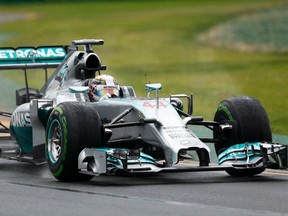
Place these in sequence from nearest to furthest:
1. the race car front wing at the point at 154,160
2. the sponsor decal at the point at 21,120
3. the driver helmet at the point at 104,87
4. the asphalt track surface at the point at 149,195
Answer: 1. the asphalt track surface at the point at 149,195
2. the race car front wing at the point at 154,160
3. the driver helmet at the point at 104,87
4. the sponsor decal at the point at 21,120

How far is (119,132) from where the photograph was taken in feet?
53.3

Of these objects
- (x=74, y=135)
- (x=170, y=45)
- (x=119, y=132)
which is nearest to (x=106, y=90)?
(x=119, y=132)

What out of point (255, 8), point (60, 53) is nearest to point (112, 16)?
point (255, 8)

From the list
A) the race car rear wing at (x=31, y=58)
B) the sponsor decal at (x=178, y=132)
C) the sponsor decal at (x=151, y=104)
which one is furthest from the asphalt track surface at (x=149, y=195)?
the race car rear wing at (x=31, y=58)

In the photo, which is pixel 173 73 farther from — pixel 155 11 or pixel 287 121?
pixel 155 11

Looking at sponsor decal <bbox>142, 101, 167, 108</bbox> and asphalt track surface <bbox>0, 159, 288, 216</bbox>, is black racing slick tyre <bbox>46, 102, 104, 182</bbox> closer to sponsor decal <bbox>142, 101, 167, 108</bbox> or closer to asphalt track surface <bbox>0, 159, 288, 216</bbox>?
asphalt track surface <bbox>0, 159, 288, 216</bbox>

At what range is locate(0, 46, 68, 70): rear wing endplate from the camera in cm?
1891

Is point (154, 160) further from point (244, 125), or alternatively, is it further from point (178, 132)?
point (244, 125)

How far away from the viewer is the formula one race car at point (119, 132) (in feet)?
49.6

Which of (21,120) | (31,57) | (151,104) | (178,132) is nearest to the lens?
(178,132)

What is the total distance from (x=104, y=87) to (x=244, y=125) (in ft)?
6.72

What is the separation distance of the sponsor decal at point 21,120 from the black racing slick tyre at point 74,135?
1773 mm

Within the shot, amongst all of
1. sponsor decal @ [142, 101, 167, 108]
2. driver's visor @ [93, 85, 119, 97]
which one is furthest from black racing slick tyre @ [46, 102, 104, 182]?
driver's visor @ [93, 85, 119, 97]

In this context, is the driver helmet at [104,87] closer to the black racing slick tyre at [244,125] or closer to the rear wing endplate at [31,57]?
the black racing slick tyre at [244,125]
